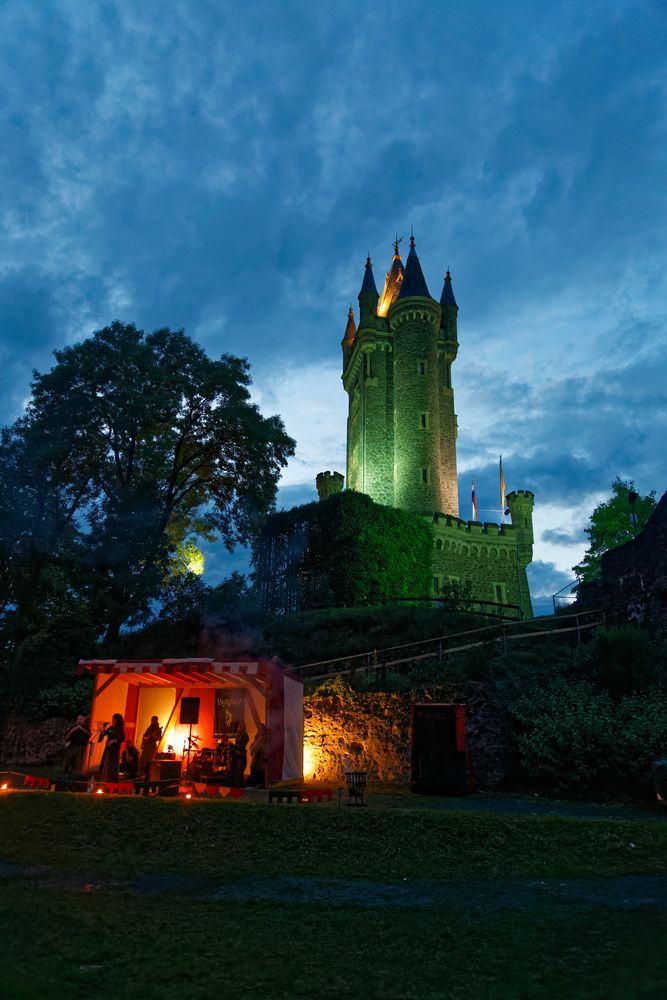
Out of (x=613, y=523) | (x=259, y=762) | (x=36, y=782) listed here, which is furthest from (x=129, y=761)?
(x=613, y=523)

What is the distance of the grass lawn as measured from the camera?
429cm

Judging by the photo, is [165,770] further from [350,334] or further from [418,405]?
[350,334]

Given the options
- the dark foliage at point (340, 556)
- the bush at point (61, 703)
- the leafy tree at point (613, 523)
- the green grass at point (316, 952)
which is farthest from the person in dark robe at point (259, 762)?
the leafy tree at point (613, 523)

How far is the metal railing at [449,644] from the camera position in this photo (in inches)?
723

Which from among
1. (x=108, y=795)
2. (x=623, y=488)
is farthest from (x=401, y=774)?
(x=623, y=488)

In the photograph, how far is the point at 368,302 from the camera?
50281 millimetres

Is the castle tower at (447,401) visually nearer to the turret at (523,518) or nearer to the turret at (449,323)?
the turret at (449,323)

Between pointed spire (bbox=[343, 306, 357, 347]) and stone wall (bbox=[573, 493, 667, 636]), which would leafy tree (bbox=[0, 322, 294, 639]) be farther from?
pointed spire (bbox=[343, 306, 357, 347])

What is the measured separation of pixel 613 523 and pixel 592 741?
87.6 feet

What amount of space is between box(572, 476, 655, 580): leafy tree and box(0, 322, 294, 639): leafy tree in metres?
19.2

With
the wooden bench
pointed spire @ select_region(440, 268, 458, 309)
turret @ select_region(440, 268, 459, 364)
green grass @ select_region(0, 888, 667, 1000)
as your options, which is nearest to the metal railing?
the wooden bench

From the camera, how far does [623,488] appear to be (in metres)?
38.3

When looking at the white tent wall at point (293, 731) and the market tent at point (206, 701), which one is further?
the white tent wall at point (293, 731)

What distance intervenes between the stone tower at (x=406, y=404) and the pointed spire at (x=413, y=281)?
72mm
